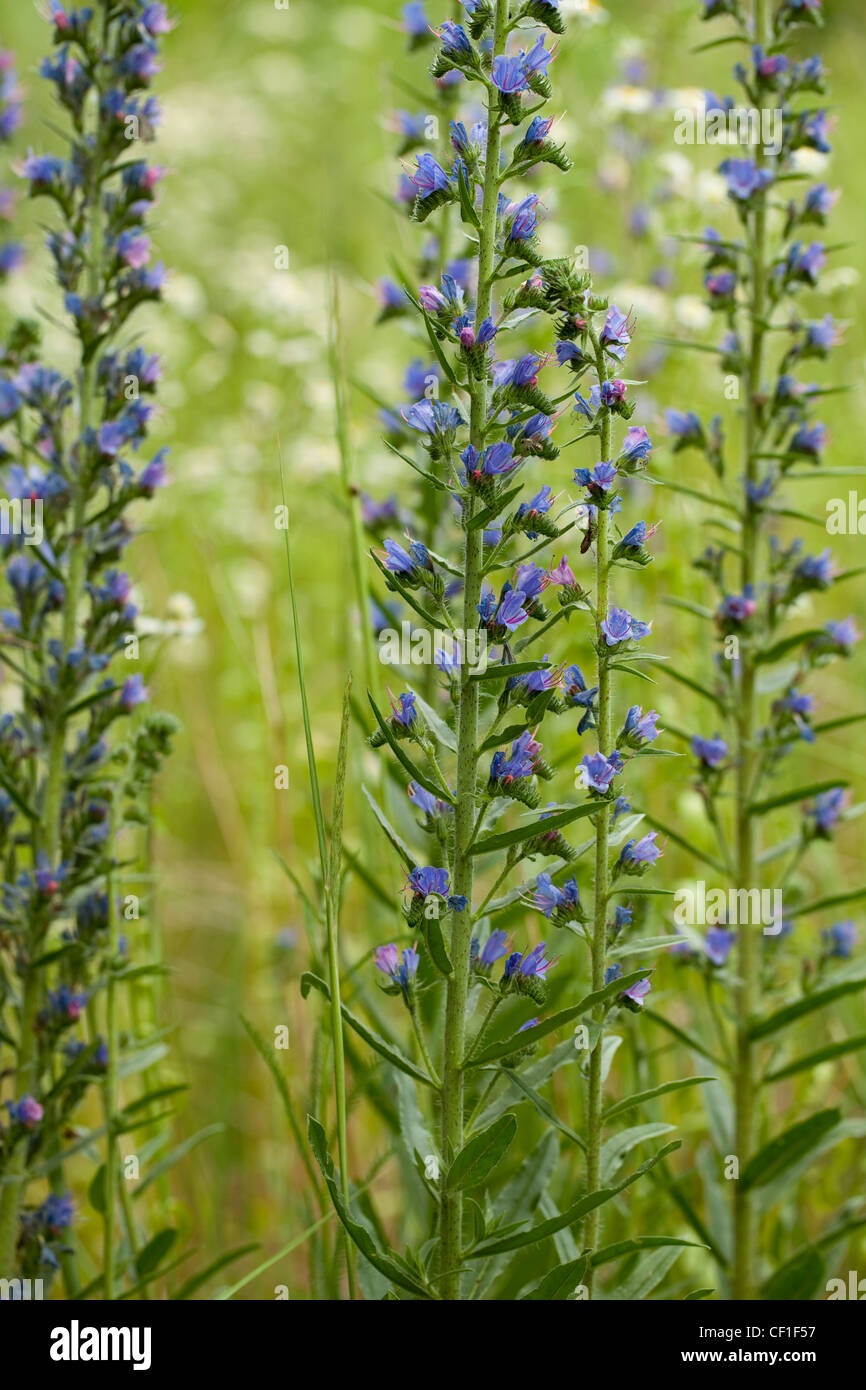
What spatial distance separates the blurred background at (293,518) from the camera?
3725 millimetres

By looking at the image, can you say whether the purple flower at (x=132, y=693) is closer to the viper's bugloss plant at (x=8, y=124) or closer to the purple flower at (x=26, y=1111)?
the purple flower at (x=26, y=1111)

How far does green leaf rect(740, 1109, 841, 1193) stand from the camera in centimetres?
257

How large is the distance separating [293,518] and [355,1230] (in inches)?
157

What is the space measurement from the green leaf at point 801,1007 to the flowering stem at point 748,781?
0.06 meters

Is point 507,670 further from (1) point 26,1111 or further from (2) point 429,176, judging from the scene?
(1) point 26,1111

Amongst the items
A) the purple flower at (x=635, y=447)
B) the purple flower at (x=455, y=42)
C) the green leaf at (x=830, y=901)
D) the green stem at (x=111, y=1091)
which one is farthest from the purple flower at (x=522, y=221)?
the green leaf at (x=830, y=901)

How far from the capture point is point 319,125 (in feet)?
28.2

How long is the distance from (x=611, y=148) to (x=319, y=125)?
164 inches

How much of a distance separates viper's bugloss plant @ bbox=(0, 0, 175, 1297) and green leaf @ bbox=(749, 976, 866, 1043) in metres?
1.35

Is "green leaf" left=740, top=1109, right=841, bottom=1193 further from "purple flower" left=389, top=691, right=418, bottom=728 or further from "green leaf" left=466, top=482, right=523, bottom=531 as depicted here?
"green leaf" left=466, top=482, right=523, bottom=531

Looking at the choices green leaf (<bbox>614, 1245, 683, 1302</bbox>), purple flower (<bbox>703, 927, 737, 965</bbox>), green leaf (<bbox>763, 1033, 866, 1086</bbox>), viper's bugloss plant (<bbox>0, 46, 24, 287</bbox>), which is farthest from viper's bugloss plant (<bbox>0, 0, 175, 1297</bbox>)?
green leaf (<bbox>763, 1033, 866, 1086</bbox>)

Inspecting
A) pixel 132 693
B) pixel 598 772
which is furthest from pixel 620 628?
pixel 132 693

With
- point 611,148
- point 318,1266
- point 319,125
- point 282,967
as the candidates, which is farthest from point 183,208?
point 318,1266
